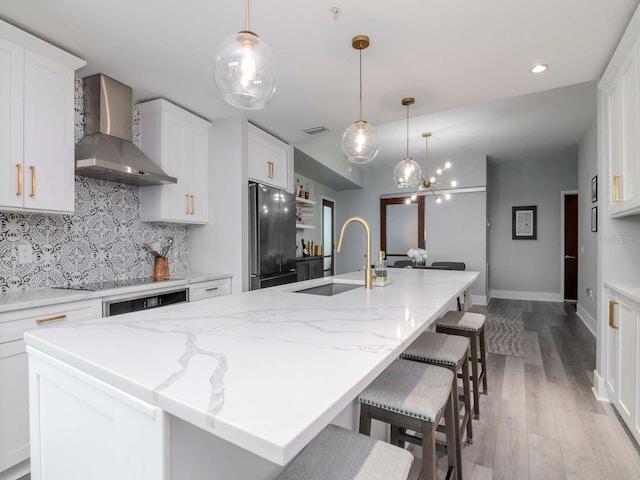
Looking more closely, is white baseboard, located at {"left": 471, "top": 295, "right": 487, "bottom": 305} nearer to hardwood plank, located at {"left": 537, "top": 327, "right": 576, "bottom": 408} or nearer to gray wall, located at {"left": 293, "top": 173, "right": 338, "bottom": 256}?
hardwood plank, located at {"left": 537, "top": 327, "right": 576, "bottom": 408}

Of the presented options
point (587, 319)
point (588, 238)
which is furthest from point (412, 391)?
point (587, 319)

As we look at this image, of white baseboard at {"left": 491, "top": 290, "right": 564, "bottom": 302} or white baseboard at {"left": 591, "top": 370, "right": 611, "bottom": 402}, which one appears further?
white baseboard at {"left": 491, "top": 290, "right": 564, "bottom": 302}

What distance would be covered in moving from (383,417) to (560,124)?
4929 mm

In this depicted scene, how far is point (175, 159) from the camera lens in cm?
308

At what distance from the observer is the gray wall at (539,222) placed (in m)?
6.47

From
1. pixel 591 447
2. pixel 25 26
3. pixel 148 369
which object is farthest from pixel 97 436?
pixel 591 447

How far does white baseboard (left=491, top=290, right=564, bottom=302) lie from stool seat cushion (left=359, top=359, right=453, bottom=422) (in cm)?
640

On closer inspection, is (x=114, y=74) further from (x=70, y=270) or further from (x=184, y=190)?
(x=70, y=270)

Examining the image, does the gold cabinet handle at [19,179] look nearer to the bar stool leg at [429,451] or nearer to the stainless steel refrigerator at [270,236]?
the stainless steel refrigerator at [270,236]

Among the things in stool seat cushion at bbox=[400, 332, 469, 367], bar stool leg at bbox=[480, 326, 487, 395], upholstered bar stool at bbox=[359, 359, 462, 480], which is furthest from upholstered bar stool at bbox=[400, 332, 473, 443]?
bar stool leg at bbox=[480, 326, 487, 395]

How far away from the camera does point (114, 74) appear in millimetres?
2572

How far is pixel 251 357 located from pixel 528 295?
735cm

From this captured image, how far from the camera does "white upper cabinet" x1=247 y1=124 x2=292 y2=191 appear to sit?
3.50 m

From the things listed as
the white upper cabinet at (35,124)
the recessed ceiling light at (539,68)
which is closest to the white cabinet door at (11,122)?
the white upper cabinet at (35,124)
